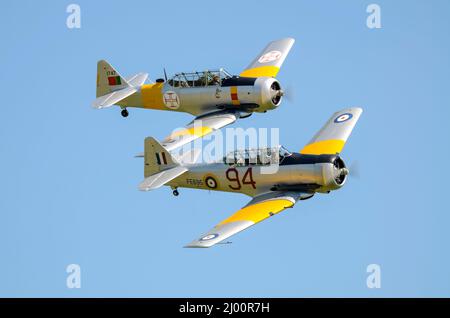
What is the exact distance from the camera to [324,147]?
132 feet

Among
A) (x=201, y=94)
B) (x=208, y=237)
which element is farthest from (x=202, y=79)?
(x=208, y=237)

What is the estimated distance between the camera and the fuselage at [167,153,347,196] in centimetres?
3797

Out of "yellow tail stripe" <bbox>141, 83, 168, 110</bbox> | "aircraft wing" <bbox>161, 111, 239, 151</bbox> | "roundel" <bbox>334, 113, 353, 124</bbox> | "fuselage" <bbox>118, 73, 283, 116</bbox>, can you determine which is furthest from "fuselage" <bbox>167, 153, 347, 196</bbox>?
"yellow tail stripe" <bbox>141, 83, 168, 110</bbox>

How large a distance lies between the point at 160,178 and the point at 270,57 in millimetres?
9612

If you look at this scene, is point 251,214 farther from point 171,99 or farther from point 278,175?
point 171,99

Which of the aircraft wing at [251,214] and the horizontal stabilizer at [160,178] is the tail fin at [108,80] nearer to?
the horizontal stabilizer at [160,178]

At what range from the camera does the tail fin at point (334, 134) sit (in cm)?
4019

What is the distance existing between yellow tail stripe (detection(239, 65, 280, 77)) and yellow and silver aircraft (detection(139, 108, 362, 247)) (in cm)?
594

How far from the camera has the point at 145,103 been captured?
4584 cm

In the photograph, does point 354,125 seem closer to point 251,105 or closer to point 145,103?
point 251,105

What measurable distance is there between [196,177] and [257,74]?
779 cm

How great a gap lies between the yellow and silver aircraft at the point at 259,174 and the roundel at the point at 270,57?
6.98 metres

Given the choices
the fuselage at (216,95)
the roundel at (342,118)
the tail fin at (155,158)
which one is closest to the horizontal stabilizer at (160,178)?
the tail fin at (155,158)
